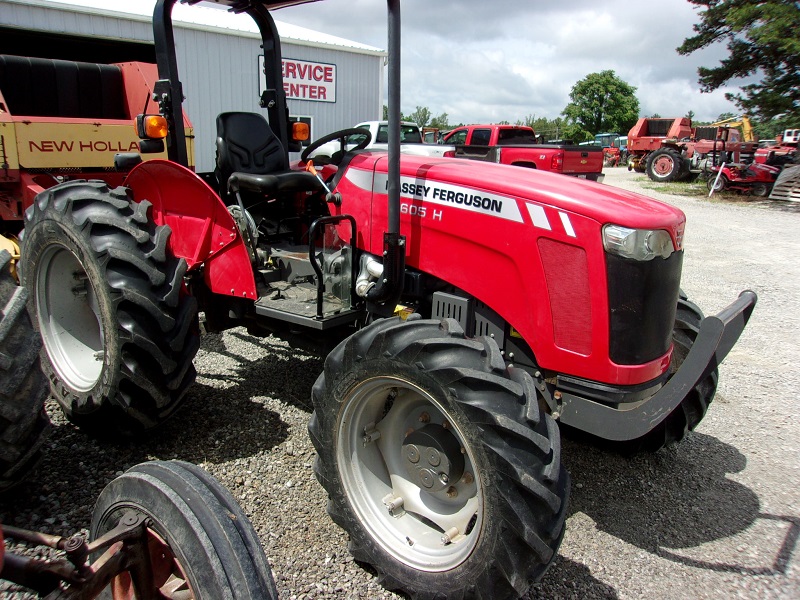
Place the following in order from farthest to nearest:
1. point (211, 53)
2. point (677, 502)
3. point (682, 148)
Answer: point (682, 148) → point (211, 53) → point (677, 502)

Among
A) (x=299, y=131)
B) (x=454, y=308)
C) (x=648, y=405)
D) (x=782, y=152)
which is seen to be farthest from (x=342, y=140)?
(x=782, y=152)

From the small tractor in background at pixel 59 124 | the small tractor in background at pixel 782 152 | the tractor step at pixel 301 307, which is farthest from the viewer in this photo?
the small tractor in background at pixel 782 152

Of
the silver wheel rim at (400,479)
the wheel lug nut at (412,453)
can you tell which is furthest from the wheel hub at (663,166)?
the wheel lug nut at (412,453)

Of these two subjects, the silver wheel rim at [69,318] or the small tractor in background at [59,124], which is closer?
the silver wheel rim at [69,318]

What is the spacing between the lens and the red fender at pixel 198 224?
3281 millimetres

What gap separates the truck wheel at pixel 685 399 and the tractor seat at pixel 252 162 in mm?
2104

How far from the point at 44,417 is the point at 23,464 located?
190 mm

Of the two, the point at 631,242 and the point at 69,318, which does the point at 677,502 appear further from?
the point at 69,318

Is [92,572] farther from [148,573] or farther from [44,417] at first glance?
[44,417]

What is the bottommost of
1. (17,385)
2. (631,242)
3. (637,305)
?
(17,385)

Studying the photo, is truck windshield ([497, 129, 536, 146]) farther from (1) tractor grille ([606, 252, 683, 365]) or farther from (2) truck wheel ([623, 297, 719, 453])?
(1) tractor grille ([606, 252, 683, 365])

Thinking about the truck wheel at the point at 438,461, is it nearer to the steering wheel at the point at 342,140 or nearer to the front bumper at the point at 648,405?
the front bumper at the point at 648,405

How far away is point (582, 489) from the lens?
120 inches

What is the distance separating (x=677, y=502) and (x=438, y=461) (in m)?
1.43
